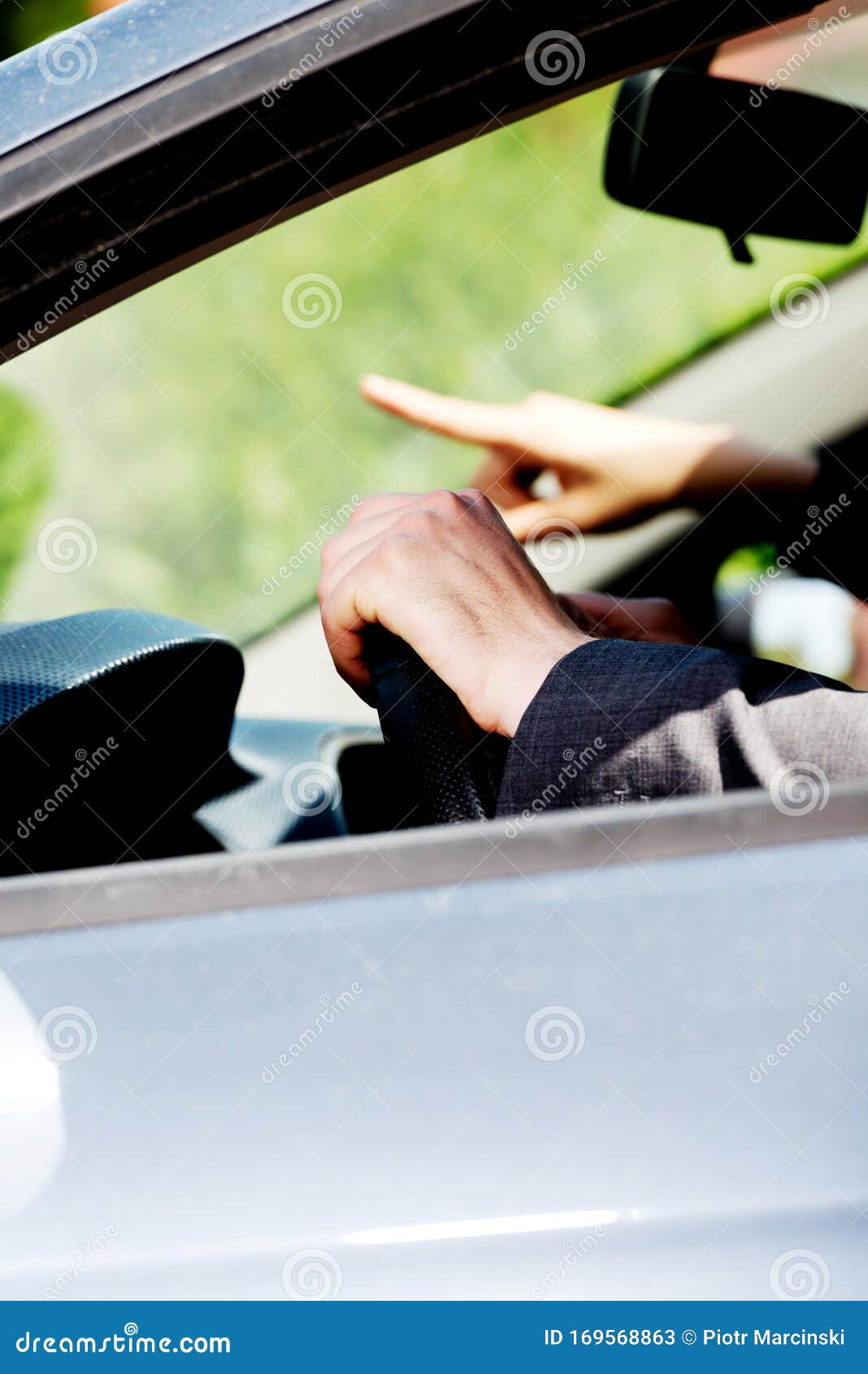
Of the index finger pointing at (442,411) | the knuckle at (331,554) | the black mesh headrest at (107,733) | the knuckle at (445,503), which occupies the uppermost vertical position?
the index finger pointing at (442,411)

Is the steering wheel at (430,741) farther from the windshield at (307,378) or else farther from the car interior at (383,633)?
the windshield at (307,378)

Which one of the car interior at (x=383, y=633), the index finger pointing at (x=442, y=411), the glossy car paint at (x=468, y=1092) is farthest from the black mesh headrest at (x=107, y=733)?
the index finger pointing at (x=442, y=411)

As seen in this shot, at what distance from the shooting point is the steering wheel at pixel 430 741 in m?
1.14

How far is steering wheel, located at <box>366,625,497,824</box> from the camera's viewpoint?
3.75 feet

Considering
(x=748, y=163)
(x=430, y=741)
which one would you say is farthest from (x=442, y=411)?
(x=430, y=741)

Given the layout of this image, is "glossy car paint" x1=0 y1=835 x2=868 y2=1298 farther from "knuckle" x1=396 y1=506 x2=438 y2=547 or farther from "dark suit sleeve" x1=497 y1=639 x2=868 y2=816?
"knuckle" x1=396 y1=506 x2=438 y2=547

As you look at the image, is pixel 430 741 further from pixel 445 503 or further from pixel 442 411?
pixel 442 411

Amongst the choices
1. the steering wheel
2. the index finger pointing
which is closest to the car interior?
the steering wheel

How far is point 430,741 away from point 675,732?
223mm

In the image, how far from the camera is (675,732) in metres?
1.05

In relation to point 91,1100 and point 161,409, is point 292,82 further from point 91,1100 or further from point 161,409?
point 161,409

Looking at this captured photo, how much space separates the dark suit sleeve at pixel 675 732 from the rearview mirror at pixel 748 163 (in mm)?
1136
